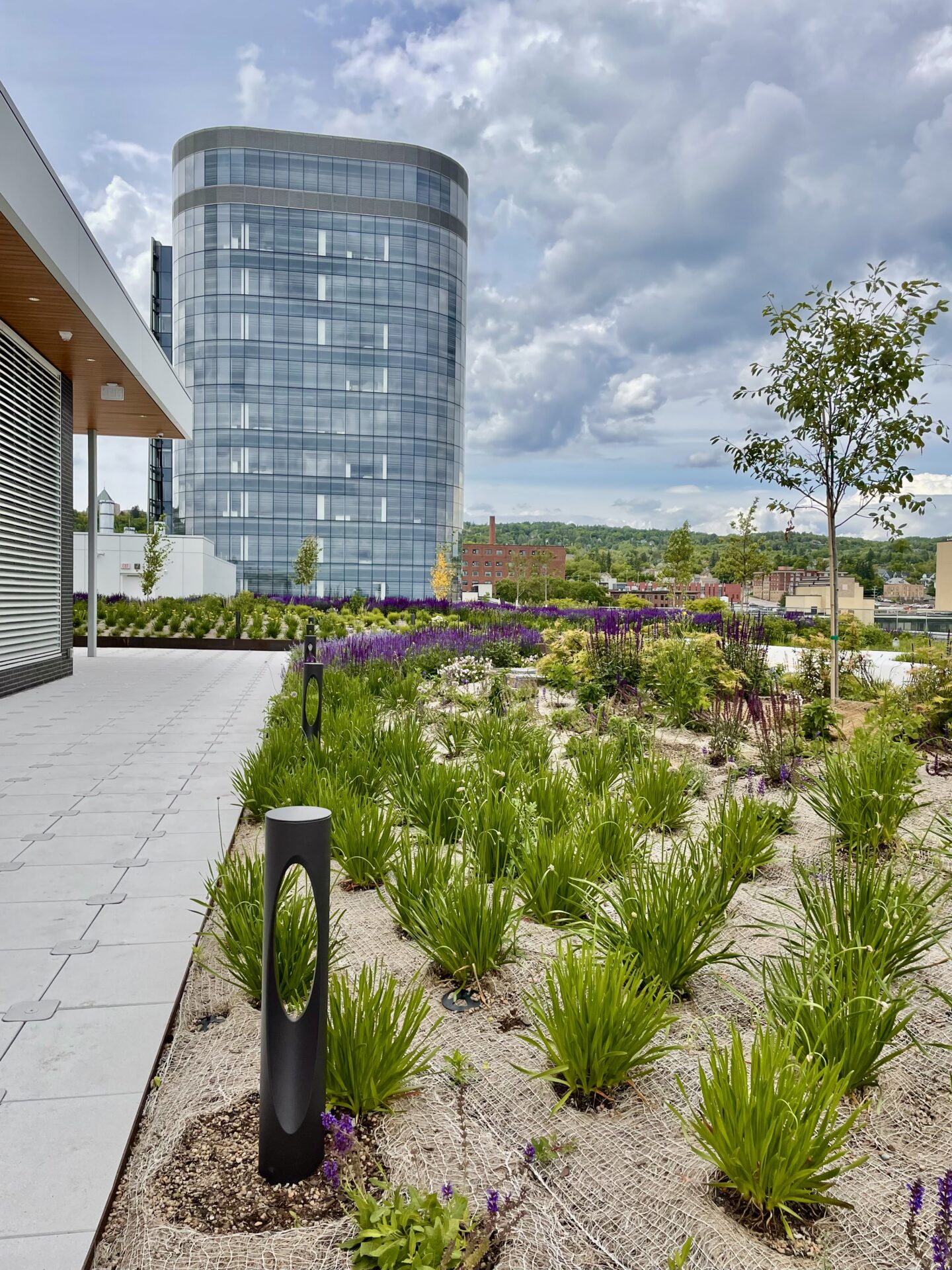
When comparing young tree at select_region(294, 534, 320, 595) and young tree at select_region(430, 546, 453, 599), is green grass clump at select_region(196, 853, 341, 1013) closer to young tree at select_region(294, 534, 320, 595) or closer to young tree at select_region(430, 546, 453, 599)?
young tree at select_region(294, 534, 320, 595)

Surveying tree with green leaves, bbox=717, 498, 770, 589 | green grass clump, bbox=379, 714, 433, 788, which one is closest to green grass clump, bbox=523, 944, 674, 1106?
green grass clump, bbox=379, 714, 433, 788

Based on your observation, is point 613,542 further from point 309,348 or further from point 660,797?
point 660,797

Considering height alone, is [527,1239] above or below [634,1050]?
below

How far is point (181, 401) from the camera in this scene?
16625 mm

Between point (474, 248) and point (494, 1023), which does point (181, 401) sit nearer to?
point (494, 1023)

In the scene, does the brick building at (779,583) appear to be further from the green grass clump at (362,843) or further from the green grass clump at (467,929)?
the green grass clump at (467,929)

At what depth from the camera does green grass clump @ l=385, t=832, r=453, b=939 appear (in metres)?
2.87

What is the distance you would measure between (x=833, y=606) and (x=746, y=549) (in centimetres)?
1995

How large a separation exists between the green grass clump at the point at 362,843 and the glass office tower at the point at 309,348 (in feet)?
178

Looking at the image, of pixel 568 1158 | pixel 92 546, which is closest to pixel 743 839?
pixel 568 1158

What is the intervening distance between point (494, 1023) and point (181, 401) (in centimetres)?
1680

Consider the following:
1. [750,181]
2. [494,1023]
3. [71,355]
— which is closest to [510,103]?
[750,181]

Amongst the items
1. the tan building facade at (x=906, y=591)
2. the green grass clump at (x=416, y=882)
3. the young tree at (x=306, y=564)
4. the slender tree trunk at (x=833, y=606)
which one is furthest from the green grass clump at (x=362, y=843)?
the tan building facade at (x=906, y=591)

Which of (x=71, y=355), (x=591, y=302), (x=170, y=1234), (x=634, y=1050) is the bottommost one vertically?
(x=170, y=1234)
